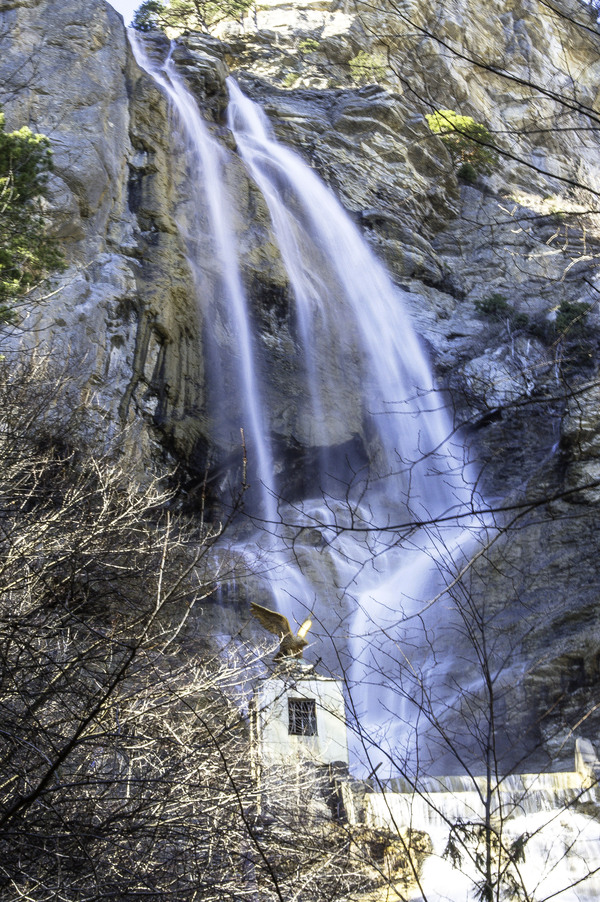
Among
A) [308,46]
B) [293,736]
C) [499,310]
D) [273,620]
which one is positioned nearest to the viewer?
[293,736]

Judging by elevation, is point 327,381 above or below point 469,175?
below

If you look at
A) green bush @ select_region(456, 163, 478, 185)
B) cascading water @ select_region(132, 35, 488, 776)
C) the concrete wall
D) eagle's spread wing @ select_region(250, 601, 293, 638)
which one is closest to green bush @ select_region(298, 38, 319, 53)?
cascading water @ select_region(132, 35, 488, 776)

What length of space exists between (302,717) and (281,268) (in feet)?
50.7

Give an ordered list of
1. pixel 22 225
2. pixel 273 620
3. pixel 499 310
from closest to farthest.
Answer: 1. pixel 22 225
2. pixel 273 620
3. pixel 499 310

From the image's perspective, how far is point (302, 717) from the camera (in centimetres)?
1168

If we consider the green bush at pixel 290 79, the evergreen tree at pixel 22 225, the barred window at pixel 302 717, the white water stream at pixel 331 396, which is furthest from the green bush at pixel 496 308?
the barred window at pixel 302 717

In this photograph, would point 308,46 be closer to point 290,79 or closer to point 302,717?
point 290,79

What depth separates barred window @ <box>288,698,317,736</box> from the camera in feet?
37.9

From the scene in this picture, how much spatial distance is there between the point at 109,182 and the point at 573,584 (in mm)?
14154

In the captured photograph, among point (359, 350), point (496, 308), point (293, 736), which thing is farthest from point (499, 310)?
point (293, 736)

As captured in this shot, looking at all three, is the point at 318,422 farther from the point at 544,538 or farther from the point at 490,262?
the point at 490,262

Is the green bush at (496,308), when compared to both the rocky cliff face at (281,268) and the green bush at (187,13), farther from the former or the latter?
the green bush at (187,13)

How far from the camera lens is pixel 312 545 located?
65.4 ft

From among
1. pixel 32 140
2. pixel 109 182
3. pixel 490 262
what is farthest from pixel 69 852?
pixel 490 262
